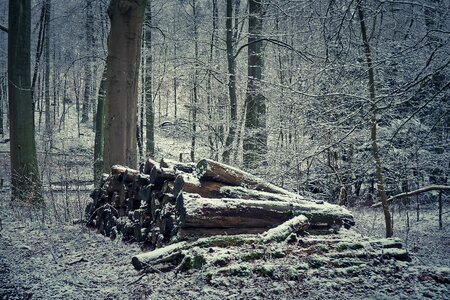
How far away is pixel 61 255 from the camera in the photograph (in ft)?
17.5

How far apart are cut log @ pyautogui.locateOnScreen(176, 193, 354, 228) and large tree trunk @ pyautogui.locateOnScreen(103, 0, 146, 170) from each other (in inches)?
171

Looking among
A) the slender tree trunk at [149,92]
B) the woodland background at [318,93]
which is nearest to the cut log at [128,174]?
the woodland background at [318,93]

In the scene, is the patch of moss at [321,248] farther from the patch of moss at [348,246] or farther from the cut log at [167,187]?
the cut log at [167,187]

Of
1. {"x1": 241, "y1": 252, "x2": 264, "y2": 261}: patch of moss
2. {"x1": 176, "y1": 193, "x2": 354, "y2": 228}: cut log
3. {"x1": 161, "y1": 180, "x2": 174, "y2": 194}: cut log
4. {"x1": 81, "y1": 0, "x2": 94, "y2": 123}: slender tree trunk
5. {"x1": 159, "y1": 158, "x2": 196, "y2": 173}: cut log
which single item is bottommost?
{"x1": 241, "y1": 252, "x2": 264, "y2": 261}: patch of moss

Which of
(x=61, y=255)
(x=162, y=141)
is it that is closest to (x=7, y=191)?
(x=61, y=255)

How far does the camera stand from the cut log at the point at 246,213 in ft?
14.7

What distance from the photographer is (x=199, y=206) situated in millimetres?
4484

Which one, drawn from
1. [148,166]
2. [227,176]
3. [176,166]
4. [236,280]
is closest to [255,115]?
[148,166]

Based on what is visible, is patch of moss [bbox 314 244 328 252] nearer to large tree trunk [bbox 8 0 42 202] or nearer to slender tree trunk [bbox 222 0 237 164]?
large tree trunk [bbox 8 0 42 202]

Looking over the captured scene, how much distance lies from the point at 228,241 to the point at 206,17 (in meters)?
17.7

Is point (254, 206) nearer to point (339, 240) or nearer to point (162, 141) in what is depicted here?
point (339, 240)

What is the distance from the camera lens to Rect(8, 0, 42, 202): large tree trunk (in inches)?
396

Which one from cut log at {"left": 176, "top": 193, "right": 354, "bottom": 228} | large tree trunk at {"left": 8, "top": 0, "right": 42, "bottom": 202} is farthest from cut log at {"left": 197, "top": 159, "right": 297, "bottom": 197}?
large tree trunk at {"left": 8, "top": 0, "right": 42, "bottom": 202}

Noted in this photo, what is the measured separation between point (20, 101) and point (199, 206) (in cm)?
783
